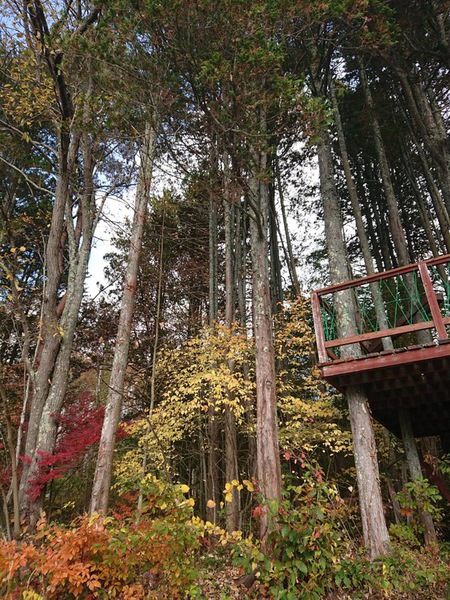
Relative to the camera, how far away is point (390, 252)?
1326 cm

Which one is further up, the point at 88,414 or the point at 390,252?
the point at 390,252

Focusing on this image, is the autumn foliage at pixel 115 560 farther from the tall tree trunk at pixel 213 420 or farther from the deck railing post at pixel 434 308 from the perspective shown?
the deck railing post at pixel 434 308

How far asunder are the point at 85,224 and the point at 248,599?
7160mm

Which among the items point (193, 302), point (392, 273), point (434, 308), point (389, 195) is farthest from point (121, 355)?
point (389, 195)

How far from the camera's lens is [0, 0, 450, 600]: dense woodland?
→ 308 cm

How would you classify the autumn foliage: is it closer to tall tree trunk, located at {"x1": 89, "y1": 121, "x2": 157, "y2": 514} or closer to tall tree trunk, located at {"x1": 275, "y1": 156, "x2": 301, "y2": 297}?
tall tree trunk, located at {"x1": 89, "y1": 121, "x2": 157, "y2": 514}

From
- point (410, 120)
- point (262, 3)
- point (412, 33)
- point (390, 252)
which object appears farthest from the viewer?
point (390, 252)

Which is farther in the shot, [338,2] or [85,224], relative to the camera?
[85,224]

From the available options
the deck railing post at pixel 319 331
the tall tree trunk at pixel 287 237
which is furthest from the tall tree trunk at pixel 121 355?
the tall tree trunk at pixel 287 237

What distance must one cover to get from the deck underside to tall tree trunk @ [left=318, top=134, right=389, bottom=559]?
33 cm

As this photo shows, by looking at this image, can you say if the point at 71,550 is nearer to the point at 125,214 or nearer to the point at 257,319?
the point at 257,319

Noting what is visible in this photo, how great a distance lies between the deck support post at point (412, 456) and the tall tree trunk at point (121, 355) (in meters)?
4.54

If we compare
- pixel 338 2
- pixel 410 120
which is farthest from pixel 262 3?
pixel 410 120

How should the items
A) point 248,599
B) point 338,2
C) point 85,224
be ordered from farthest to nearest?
1. point 85,224
2. point 338,2
3. point 248,599
